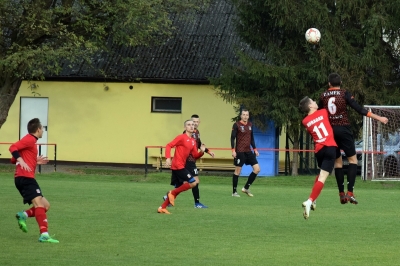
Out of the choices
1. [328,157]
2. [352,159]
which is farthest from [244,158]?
[328,157]

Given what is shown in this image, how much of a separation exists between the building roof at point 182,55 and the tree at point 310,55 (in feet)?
14.1

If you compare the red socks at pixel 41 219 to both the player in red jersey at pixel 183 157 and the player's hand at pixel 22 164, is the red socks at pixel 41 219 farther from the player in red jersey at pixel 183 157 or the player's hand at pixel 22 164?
the player in red jersey at pixel 183 157

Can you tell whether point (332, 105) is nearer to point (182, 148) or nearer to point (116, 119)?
point (182, 148)

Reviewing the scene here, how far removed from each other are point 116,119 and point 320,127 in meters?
24.2

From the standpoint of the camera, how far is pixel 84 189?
2447 centimetres

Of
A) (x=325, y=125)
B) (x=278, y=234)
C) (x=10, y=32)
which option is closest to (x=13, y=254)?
(x=278, y=234)

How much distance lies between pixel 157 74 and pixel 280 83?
7.67 meters

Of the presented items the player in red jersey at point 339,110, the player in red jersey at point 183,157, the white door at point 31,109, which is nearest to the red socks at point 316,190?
the player in red jersey at point 339,110

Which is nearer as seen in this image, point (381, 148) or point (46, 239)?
point (46, 239)

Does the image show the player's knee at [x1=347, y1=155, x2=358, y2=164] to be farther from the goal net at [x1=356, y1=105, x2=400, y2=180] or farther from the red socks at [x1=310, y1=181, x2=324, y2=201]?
the goal net at [x1=356, y1=105, x2=400, y2=180]

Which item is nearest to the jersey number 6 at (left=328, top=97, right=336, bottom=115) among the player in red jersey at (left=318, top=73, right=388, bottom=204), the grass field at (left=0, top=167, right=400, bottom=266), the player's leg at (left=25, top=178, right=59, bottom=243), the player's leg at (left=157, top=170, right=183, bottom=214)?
the player in red jersey at (left=318, top=73, right=388, bottom=204)

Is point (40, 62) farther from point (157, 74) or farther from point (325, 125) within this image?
point (325, 125)

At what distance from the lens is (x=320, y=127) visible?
1466 centimetres

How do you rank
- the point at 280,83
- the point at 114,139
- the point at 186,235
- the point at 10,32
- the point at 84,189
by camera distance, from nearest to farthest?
the point at 186,235
the point at 84,189
the point at 280,83
the point at 10,32
the point at 114,139
